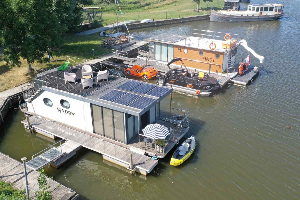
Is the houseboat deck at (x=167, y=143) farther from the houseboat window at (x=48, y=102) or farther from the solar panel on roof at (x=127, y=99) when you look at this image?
the houseboat window at (x=48, y=102)

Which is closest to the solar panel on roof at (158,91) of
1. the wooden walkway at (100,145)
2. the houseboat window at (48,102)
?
the wooden walkway at (100,145)

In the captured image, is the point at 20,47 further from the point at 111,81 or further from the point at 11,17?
the point at 111,81

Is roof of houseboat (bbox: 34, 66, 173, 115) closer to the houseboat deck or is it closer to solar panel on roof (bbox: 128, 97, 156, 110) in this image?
solar panel on roof (bbox: 128, 97, 156, 110)

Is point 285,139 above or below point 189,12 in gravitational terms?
below

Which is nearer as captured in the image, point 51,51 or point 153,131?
point 153,131

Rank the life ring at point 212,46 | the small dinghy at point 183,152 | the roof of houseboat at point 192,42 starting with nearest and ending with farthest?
the small dinghy at point 183,152, the life ring at point 212,46, the roof of houseboat at point 192,42

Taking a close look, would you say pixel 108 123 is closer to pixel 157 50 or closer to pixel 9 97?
pixel 9 97

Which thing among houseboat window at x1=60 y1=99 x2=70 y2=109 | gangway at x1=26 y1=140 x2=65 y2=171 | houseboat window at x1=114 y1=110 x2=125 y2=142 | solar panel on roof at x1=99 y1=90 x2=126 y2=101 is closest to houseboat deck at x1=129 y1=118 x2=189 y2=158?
houseboat window at x1=114 y1=110 x2=125 y2=142

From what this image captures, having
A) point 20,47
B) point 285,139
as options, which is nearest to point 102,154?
point 285,139

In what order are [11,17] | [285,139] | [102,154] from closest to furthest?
1. [102,154]
2. [285,139]
3. [11,17]
